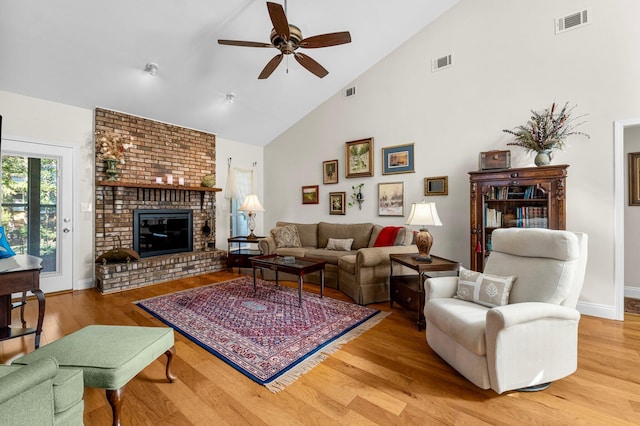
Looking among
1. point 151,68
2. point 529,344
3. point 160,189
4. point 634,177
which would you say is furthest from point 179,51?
point 634,177

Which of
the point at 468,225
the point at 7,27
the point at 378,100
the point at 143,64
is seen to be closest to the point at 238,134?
the point at 143,64

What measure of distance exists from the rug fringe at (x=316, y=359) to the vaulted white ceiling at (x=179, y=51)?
151 inches

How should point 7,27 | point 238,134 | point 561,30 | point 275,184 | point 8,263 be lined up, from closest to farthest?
1. point 8,263
2. point 7,27
3. point 561,30
4. point 238,134
5. point 275,184

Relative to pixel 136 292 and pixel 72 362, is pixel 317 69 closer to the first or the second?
pixel 72 362

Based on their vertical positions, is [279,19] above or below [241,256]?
above

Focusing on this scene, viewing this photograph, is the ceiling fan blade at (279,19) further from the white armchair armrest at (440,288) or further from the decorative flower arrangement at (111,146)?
the decorative flower arrangement at (111,146)

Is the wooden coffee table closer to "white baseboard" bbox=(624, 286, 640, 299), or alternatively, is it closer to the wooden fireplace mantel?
the wooden fireplace mantel

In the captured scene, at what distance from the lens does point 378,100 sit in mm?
4863

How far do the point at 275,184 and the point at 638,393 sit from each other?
5.85m

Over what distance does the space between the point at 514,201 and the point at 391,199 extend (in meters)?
1.76

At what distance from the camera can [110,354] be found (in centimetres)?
147

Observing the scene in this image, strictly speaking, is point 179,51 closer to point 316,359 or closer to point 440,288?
point 316,359

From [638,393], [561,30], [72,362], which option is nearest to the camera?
[72,362]

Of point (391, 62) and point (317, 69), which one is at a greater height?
point (391, 62)
